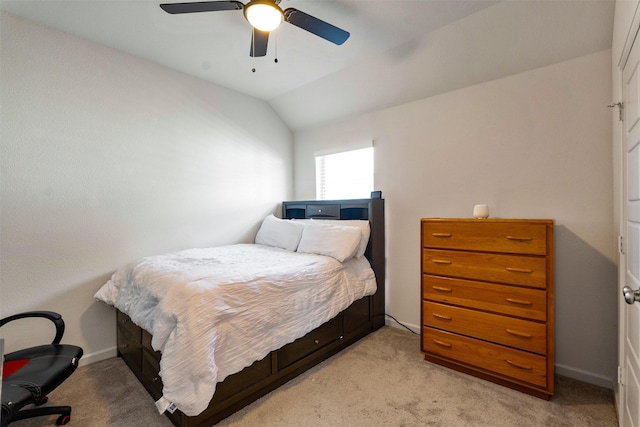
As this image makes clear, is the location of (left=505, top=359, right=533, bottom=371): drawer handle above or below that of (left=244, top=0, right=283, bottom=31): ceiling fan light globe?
below

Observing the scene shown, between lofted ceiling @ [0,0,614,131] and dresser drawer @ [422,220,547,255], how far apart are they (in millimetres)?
1234

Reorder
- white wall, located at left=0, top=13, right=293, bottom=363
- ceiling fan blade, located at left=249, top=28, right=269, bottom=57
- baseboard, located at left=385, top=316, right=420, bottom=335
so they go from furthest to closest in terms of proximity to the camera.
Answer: baseboard, located at left=385, top=316, right=420, bottom=335
white wall, located at left=0, top=13, right=293, bottom=363
ceiling fan blade, located at left=249, top=28, right=269, bottom=57

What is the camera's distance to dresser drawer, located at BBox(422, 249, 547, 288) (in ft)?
5.96

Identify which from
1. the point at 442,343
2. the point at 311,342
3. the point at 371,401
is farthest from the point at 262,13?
the point at 442,343

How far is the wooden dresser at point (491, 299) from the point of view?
1.80 m

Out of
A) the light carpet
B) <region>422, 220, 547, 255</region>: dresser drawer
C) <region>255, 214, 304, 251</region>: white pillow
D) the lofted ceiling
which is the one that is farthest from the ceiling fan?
the light carpet

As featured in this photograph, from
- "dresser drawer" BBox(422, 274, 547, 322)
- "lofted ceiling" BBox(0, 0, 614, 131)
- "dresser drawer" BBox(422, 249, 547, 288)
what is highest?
"lofted ceiling" BBox(0, 0, 614, 131)

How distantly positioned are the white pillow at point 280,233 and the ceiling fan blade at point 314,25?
68.5 inches

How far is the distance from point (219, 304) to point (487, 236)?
1762 millimetres

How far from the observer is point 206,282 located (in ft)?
5.54

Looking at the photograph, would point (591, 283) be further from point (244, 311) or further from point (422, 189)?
point (244, 311)

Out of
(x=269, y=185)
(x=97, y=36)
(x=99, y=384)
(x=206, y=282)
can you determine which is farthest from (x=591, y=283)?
(x=97, y=36)

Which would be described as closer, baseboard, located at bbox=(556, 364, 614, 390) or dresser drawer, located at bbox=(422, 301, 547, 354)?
dresser drawer, located at bbox=(422, 301, 547, 354)

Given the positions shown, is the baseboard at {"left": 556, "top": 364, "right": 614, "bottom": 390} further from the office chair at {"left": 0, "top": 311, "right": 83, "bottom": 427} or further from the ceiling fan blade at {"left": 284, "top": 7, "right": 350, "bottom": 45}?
the office chair at {"left": 0, "top": 311, "right": 83, "bottom": 427}
